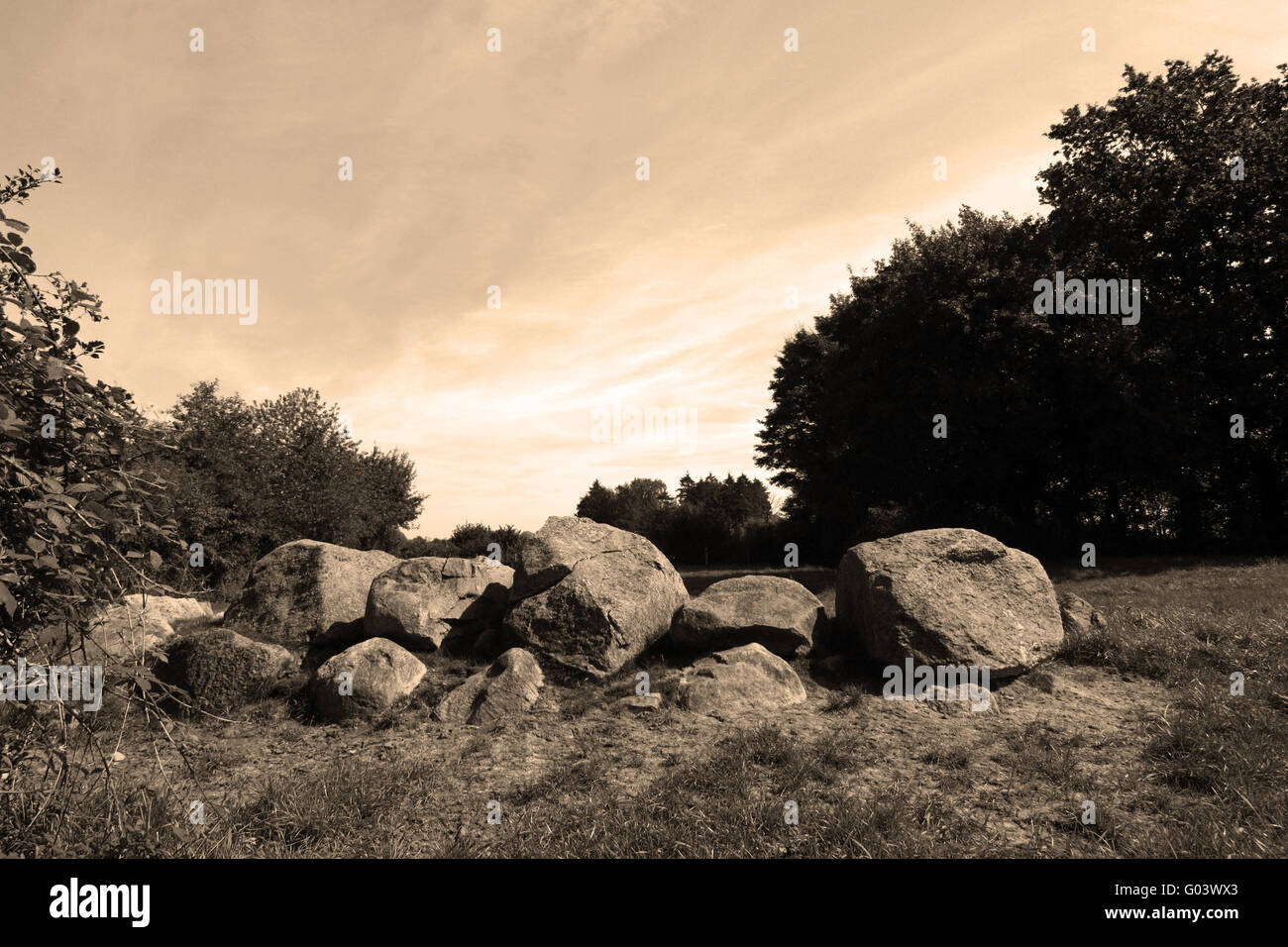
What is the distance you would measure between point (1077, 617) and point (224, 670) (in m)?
11.6

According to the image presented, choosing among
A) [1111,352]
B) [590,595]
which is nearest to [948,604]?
[590,595]

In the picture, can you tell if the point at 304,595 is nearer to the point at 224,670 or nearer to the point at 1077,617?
the point at 224,670

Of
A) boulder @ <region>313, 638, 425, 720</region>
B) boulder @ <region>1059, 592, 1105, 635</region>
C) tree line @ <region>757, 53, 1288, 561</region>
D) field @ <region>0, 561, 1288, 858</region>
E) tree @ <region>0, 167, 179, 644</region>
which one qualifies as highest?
tree line @ <region>757, 53, 1288, 561</region>

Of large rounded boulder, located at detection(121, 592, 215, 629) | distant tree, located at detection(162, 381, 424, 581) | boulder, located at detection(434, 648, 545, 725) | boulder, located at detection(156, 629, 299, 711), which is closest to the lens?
boulder, located at detection(434, 648, 545, 725)

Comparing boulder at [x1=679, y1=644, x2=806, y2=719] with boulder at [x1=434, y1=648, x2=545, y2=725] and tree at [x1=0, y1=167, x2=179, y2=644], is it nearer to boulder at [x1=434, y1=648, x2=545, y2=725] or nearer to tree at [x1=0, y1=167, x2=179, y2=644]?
boulder at [x1=434, y1=648, x2=545, y2=725]

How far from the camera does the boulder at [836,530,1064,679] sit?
936cm

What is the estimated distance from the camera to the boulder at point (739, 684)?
28.2ft

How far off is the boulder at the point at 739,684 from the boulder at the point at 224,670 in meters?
5.21

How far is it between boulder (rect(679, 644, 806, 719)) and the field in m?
0.30

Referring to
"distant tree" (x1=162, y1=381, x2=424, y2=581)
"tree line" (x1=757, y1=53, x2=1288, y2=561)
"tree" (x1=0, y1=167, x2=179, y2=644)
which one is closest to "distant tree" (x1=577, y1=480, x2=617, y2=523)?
"distant tree" (x1=162, y1=381, x2=424, y2=581)

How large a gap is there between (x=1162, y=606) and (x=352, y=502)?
2704 centimetres

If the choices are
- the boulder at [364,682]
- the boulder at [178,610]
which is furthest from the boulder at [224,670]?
the boulder at [178,610]

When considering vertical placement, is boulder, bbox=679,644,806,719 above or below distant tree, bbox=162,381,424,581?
below

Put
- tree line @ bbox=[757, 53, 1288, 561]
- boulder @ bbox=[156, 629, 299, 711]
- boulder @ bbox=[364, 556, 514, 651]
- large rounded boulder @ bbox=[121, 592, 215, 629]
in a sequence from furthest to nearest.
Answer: tree line @ bbox=[757, 53, 1288, 561], large rounded boulder @ bbox=[121, 592, 215, 629], boulder @ bbox=[364, 556, 514, 651], boulder @ bbox=[156, 629, 299, 711]
